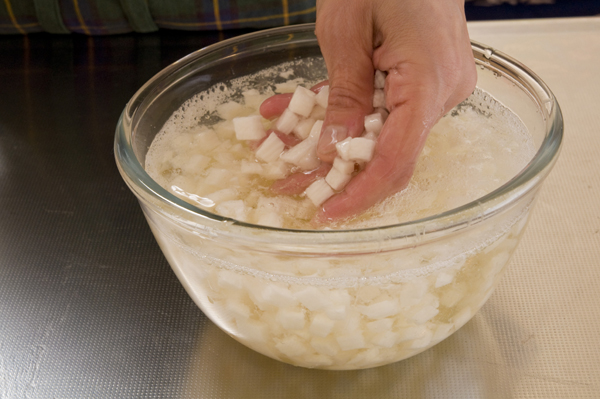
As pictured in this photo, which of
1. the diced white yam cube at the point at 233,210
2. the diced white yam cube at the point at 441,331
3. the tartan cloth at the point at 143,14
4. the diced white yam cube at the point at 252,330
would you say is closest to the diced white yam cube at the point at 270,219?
the diced white yam cube at the point at 233,210

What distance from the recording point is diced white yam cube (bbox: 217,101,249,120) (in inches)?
37.2

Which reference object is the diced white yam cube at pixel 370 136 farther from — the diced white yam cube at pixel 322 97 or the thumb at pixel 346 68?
the diced white yam cube at pixel 322 97

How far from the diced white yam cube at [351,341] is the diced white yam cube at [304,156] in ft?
0.90

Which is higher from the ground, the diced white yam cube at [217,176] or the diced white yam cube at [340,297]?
the diced white yam cube at [340,297]

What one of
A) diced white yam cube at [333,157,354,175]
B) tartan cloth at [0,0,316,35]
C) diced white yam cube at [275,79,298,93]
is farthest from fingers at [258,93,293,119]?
tartan cloth at [0,0,316,35]

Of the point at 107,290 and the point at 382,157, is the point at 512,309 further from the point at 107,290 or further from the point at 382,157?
the point at 107,290

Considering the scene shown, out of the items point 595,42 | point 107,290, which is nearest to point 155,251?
point 107,290

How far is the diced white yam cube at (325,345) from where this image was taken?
58 centimetres

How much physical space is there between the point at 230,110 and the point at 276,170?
0.80 feet

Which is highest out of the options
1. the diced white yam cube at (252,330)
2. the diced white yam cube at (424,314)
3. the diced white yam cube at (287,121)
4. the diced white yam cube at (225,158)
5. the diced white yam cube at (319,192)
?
the diced white yam cube at (287,121)

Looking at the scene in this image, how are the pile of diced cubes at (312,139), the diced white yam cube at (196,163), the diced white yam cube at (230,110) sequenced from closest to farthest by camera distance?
the pile of diced cubes at (312,139)
the diced white yam cube at (196,163)
the diced white yam cube at (230,110)

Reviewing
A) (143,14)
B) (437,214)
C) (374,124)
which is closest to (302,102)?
(374,124)

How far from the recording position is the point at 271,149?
0.78 metres

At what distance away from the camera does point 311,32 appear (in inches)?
37.7
